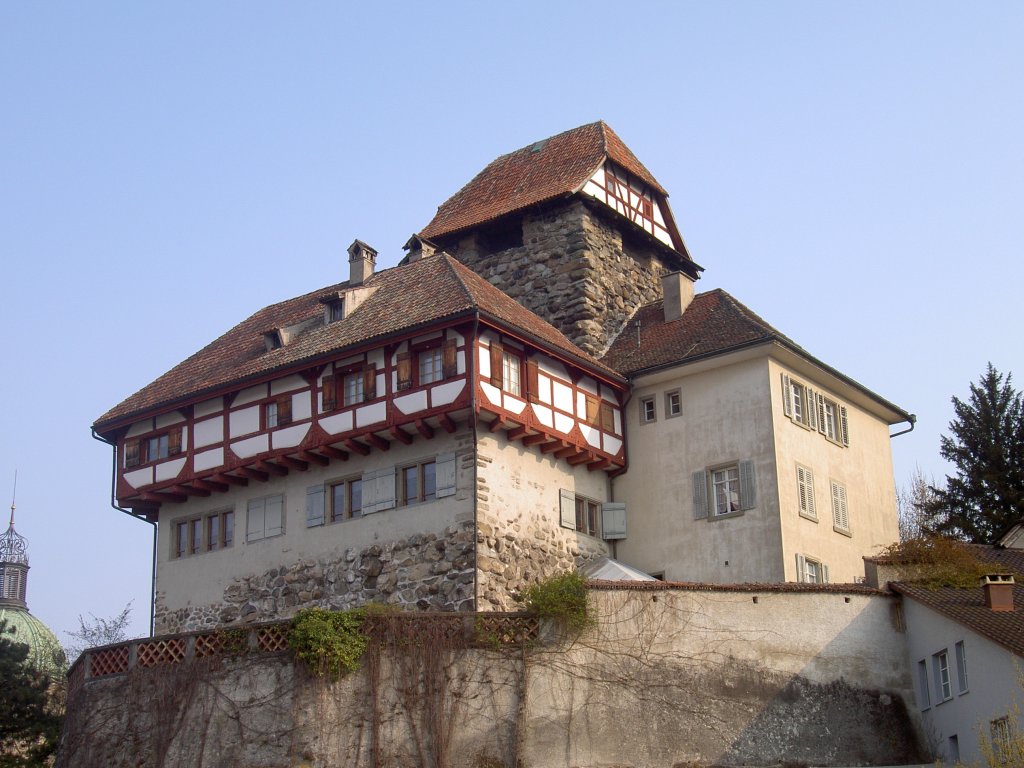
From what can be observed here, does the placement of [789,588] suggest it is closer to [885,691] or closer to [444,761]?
[885,691]

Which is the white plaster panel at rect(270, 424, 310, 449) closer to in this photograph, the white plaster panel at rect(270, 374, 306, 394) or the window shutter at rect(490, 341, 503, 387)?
the white plaster panel at rect(270, 374, 306, 394)

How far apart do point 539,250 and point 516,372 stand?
7867 mm

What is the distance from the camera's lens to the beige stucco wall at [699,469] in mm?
34906

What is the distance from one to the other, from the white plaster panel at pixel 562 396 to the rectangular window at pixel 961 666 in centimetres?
1056

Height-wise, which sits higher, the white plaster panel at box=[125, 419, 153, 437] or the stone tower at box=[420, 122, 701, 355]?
the stone tower at box=[420, 122, 701, 355]

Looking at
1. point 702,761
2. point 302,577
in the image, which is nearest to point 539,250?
point 302,577

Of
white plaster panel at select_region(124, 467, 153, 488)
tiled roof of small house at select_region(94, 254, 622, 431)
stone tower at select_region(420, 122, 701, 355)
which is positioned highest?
stone tower at select_region(420, 122, 701, 355)

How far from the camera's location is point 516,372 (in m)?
34.9

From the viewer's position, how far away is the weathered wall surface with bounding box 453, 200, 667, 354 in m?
40.6

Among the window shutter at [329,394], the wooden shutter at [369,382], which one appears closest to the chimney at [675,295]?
the wooden shutter at [369,382]

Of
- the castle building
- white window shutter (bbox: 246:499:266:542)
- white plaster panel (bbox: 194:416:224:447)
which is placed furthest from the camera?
white plaster panel (bbox: 194:416:224:447)

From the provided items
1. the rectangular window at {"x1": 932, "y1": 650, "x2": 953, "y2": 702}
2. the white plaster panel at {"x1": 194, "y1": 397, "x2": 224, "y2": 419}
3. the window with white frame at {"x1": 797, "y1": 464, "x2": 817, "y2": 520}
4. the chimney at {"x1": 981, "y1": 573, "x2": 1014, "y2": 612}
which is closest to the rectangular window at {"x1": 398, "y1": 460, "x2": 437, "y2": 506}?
the white plaster panel at {"x1": 194, "y1": 397, "x2": 224, "y2": 419}

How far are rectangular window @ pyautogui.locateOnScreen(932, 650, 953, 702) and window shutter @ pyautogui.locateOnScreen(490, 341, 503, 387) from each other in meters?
10.7

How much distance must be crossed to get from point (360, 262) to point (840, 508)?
13783 millimetres
